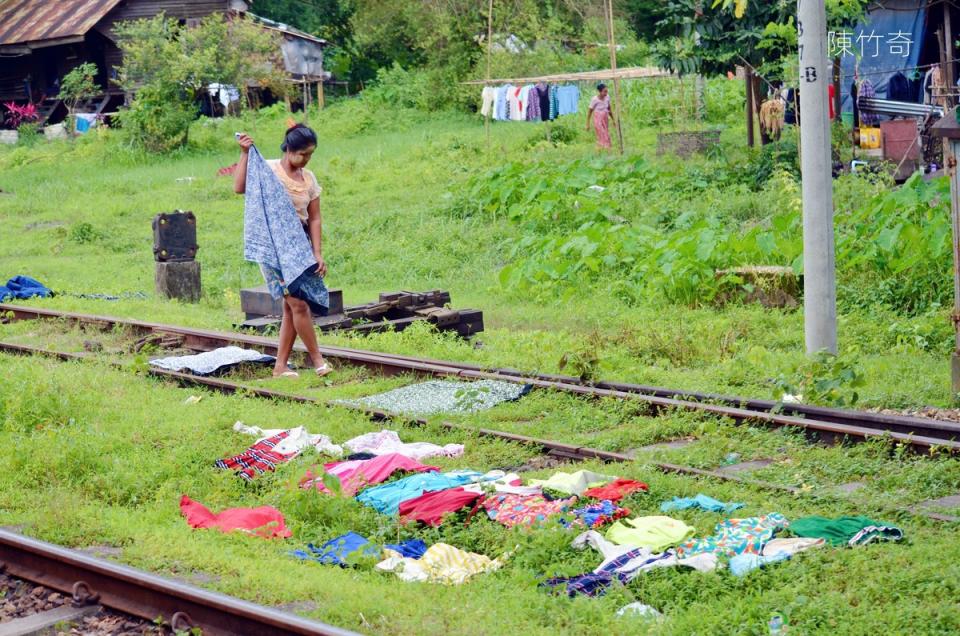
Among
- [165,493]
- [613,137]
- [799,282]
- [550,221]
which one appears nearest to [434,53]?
[613,137]

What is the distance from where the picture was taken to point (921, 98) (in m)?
22.6

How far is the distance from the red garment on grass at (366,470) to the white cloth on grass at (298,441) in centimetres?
37

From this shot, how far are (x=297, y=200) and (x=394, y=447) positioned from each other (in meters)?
2.82

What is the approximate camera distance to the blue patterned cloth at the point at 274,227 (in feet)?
30.8

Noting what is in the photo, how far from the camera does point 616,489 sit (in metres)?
6.33

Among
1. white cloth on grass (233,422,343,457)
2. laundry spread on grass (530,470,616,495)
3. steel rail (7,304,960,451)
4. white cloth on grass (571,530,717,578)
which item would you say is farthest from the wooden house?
white cloth on grass (571,530,717,578)

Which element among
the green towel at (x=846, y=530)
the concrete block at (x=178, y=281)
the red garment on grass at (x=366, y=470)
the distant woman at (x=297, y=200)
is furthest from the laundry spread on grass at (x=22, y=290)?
the green towel at (x=846, y=530)

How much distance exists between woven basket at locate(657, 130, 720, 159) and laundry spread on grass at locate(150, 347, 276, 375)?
47.9ft

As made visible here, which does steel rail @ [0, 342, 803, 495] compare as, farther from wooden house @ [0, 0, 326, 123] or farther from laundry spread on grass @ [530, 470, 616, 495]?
wooden house @ [0, 0, 326, 123]

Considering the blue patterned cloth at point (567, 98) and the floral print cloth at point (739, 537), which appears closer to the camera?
the floral print cloth at point (739, 537)

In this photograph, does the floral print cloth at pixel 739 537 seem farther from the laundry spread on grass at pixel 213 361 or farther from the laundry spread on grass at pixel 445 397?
the laundry spread on grass at pixel 213 361

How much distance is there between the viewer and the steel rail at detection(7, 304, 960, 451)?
7.39m

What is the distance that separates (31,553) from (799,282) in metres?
8.96

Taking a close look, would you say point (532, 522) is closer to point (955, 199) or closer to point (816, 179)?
point (955, 199)
